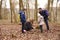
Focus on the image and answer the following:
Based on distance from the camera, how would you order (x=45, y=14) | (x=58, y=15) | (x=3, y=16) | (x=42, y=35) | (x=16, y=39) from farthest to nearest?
1. (x=58, y=15)
2. (x=3, y=16)
3. (x=45, y=14)
4. (x=42, y=35)
5. (x=16, y=39)

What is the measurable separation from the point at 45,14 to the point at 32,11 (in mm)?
24662

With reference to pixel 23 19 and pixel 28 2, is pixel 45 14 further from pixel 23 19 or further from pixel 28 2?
pixel 28 2

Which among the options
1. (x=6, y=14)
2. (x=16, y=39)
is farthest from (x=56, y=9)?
(x=16, y=39)

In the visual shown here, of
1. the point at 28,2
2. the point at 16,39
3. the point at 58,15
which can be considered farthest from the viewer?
the point at 58,15

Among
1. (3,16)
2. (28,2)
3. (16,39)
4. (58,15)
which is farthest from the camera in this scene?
(58,15)

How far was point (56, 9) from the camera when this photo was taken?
140 ft

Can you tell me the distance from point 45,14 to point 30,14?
24558 millimetres

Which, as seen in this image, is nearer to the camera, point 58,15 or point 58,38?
point 58,38

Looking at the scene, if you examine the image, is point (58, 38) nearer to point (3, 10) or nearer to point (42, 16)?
point (42, 16)

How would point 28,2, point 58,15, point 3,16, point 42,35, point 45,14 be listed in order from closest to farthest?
point 42,35 < point 45,14 < point 28,2 < point 3,16 < point 58,15

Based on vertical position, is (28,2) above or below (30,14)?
above

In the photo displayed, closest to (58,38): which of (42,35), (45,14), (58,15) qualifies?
(42,35)

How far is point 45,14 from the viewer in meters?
15.1

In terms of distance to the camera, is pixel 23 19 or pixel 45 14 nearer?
pixel 23 19
